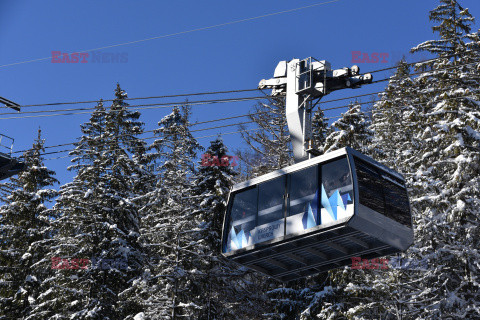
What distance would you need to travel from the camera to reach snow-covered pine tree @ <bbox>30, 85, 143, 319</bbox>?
93.5 ft

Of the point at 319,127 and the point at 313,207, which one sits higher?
the point at 319,127

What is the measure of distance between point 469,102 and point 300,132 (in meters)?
9.94

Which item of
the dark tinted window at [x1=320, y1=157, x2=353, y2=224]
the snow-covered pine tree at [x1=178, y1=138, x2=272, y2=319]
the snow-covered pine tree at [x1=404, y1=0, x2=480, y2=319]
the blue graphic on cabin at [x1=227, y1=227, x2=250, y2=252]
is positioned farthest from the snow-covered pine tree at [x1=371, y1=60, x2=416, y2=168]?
the dark tinted window at [x1=320, y1=157, x2=353, y2=224]

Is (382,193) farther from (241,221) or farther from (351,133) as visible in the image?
(351,133)

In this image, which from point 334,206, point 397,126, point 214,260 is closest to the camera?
point 334,206

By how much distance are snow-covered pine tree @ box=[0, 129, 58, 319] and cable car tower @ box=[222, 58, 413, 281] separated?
15.9 meters

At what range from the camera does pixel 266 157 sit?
3525 cm

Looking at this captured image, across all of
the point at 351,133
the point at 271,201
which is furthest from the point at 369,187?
the point at 351,133

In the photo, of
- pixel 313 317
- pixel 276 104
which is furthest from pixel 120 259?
pixel 276 104

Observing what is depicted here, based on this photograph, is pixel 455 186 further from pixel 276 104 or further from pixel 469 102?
pixel 276 104

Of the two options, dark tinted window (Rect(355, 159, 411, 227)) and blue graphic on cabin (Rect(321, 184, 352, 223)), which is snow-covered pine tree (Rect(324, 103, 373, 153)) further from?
blue graphic on cabin (Rect(321, 184, 352, 223))

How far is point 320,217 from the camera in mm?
16625
